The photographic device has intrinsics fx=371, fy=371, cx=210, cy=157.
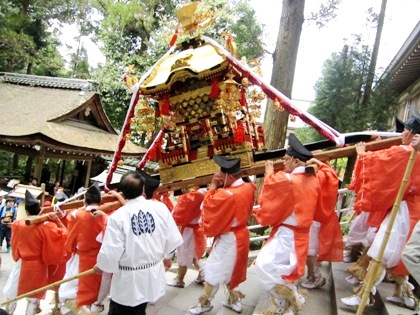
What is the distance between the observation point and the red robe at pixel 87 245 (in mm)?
4344

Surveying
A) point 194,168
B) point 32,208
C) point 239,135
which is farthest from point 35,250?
point 239,135

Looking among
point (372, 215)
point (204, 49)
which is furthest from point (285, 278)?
point (204, 49)

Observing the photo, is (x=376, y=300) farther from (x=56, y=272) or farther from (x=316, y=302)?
(x=56, y=272)

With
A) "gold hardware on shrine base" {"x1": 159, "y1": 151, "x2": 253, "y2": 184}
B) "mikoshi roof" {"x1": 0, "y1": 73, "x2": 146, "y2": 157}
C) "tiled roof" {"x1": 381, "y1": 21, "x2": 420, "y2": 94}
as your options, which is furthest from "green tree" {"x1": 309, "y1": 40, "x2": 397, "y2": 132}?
"mikoshi roof" {"x1": 0, "y1": 73, "x2": 146, "y2": 157}

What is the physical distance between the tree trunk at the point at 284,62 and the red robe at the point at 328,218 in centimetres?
311

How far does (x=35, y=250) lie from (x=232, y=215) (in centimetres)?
259

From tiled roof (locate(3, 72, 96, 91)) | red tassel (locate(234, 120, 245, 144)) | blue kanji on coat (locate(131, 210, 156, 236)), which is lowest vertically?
blue kanji on coat (locate(131, 210, 156, 236))

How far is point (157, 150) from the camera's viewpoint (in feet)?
16.6

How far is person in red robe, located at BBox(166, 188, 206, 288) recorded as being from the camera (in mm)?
5203

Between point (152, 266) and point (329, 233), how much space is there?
210 centimetres

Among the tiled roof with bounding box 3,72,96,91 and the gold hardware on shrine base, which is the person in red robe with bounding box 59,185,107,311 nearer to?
the gold hardware on shrine base

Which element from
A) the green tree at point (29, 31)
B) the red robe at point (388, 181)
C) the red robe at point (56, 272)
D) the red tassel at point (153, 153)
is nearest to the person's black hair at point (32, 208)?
the red robe at point (56, 272)

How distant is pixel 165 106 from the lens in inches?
195

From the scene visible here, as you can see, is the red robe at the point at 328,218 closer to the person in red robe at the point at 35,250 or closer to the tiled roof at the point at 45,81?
the person in red robe at the point at 35,250
